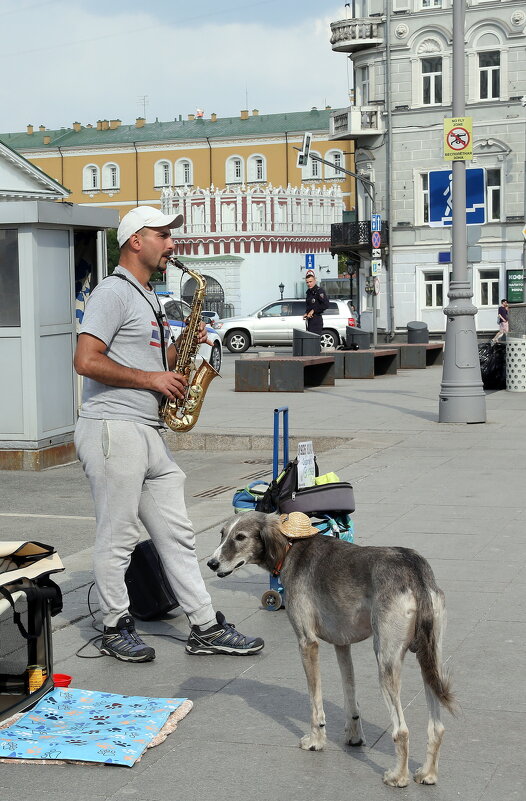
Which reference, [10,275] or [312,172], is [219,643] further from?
[312,172]

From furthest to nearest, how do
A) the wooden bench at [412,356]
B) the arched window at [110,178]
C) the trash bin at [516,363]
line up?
1. the arched window at [110,178]
2. the wooden bench at [412,356]
3. the trash bin at [516,363]

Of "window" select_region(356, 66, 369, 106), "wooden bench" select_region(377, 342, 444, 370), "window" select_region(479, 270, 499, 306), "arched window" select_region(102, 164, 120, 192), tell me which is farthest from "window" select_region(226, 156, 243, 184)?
"wooden bench" select_region(377, 342, 444, 370)

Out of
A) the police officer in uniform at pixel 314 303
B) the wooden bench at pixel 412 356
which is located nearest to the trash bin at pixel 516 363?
the police officer in uniform at pixel 314 303

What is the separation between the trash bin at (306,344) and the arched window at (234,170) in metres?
78.9

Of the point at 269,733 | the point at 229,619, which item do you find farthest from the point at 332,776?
the point at 229,619

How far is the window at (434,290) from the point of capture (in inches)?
2026

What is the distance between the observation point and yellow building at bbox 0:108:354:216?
100 metres

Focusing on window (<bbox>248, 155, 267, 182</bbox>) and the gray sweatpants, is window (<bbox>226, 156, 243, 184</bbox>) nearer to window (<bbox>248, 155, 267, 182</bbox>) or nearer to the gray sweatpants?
window (<bbox>248, 155, 267, 182</bbox>)

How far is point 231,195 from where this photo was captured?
75812mm

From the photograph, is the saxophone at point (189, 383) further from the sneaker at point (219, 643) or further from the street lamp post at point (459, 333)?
the street lamp post at point (459, 333)

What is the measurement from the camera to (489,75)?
5100cm

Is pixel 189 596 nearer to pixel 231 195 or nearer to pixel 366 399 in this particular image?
pixel 366 399

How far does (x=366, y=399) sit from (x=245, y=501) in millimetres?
13204

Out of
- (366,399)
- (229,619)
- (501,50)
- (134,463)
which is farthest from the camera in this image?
(501,50)
